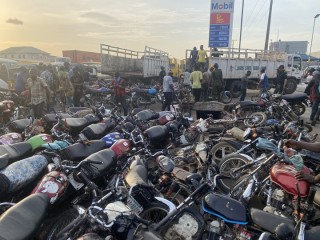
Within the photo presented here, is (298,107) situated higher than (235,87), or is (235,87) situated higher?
(235,87)

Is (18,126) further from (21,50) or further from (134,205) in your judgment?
(21,50)

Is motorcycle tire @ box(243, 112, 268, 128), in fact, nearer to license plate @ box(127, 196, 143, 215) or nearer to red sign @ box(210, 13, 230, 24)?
license plate @ box(127, 196, 143, 215)

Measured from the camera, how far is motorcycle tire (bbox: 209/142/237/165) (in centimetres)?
562

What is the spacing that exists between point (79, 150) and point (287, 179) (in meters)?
3.03

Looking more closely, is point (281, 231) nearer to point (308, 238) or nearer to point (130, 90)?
point (308, 238)

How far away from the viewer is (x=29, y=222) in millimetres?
2473

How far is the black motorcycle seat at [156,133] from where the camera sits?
5781 millimetres

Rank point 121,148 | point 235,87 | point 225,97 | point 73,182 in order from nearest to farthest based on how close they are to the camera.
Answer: point 73,182 → point 121,148 → point 225,97 → point 235,87

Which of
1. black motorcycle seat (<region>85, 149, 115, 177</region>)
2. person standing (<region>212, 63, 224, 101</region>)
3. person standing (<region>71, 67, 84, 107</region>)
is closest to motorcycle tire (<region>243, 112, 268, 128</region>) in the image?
black motorcycle seat (<region>85, 149, 115, 177</region>)

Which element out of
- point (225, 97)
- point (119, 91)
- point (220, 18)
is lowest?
point (225, 97)

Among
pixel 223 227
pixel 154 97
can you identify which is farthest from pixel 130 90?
pixel 223 227

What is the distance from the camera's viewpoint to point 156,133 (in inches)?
233

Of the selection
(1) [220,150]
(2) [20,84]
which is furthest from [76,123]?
(2) [20,84]

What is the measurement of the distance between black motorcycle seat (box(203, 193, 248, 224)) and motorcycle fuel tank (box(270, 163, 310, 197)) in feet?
3.63
